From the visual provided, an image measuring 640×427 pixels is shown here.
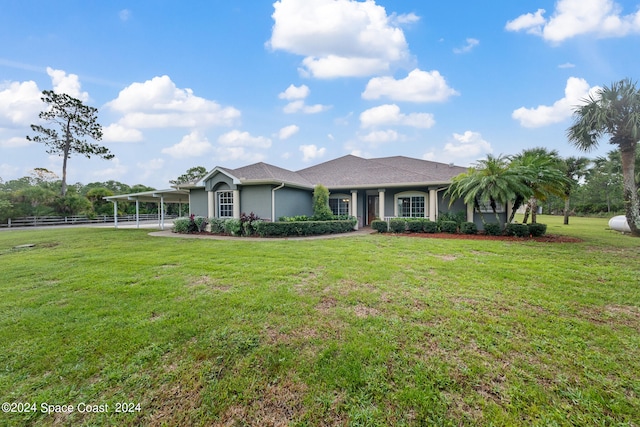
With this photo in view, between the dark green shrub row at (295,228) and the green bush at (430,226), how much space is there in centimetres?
483

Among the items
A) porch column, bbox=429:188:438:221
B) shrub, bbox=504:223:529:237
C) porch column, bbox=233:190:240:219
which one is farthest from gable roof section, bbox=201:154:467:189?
shrub, bbox=504:223:529:237

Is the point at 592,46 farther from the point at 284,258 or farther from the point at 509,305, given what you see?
the point at 284,258

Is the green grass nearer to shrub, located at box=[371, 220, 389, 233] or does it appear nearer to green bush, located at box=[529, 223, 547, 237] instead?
green bush, located at box=[529, 223, 547, 237]

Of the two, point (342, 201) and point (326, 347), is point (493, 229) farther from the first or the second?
point (326, 347)

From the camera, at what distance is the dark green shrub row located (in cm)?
1270

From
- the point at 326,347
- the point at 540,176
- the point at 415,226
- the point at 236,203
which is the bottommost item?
the point at 326,347

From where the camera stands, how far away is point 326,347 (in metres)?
2.95

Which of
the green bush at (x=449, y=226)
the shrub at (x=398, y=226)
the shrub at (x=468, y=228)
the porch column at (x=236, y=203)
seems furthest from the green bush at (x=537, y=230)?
the porch column at (x=236, y=203)

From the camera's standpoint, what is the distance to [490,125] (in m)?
17.5

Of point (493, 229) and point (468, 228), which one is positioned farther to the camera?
point (468, 228)

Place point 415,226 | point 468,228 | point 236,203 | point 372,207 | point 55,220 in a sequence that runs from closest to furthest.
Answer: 1. point 468,228
2. point 415,226
3. point 236,203
4. point 372,207
5. point 55,220

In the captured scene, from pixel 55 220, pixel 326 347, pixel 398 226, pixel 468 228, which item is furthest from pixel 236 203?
pixel 55 220

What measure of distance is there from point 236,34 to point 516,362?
54.4ft

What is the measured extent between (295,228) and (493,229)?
971cm
